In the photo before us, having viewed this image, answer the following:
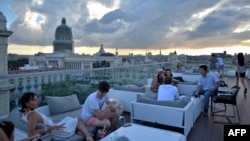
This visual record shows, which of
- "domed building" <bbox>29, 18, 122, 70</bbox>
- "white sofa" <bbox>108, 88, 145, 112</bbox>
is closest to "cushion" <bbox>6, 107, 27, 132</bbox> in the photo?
"white sofa" <bbox>108, 88, 145, 112</bbox>

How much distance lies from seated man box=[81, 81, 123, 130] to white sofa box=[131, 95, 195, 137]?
1.54ft

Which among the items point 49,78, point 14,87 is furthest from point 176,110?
point 14,87

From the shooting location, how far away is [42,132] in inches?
95.4

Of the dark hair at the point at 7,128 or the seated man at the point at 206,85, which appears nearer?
A: the dark hair at the point at 7,128

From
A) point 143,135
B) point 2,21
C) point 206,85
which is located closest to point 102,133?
point 143,135

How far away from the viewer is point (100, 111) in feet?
10.1

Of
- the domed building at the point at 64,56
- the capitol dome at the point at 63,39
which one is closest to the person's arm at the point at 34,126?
the domed building at the point at 64,56

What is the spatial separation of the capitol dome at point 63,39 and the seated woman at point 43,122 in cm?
6772

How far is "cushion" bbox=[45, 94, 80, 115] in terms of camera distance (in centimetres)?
354

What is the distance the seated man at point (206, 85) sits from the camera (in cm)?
462

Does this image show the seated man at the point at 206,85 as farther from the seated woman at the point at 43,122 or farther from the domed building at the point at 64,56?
the domed building at the point at 64,56

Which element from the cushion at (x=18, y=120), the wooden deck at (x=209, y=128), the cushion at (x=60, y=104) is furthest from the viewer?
the cushion at (x=60, y=104)

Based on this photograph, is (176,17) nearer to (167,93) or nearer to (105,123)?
(167,93)

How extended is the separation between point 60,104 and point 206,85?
10.3 ft
